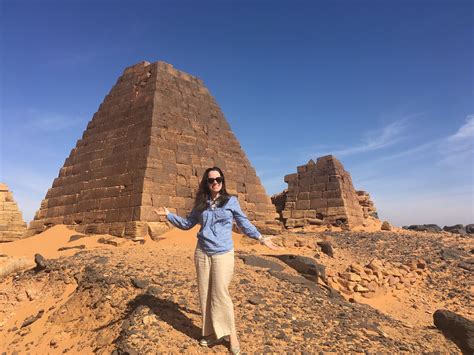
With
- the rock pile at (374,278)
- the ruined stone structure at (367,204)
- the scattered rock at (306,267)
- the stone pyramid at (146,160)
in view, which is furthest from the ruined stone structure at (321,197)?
the scattered rock at (306,267)

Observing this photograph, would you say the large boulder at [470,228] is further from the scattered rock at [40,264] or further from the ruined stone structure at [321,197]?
the scattered rock at [40,264]

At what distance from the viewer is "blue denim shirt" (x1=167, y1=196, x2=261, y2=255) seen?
3.72m

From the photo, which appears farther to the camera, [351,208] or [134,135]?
[351,208]

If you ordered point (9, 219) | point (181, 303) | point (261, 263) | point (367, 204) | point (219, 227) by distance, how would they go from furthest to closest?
point (367, 204), point (9, 219), point (261, 263), point (181, 303), point (219, 227)

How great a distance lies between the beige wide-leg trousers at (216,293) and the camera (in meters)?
3.68

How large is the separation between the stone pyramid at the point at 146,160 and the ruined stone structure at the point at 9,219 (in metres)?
2.97

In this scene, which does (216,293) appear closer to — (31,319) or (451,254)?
(31,319)

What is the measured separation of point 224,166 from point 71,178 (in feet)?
16.3

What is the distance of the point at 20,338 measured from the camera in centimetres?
482

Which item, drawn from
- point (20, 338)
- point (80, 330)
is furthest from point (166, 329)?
point (20, 338)

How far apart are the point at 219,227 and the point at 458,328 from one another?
365 centimetres

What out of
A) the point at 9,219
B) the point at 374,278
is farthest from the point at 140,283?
the point at 9,219

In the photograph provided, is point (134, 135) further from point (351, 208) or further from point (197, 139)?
point (351, 208)

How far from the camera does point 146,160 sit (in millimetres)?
9578
